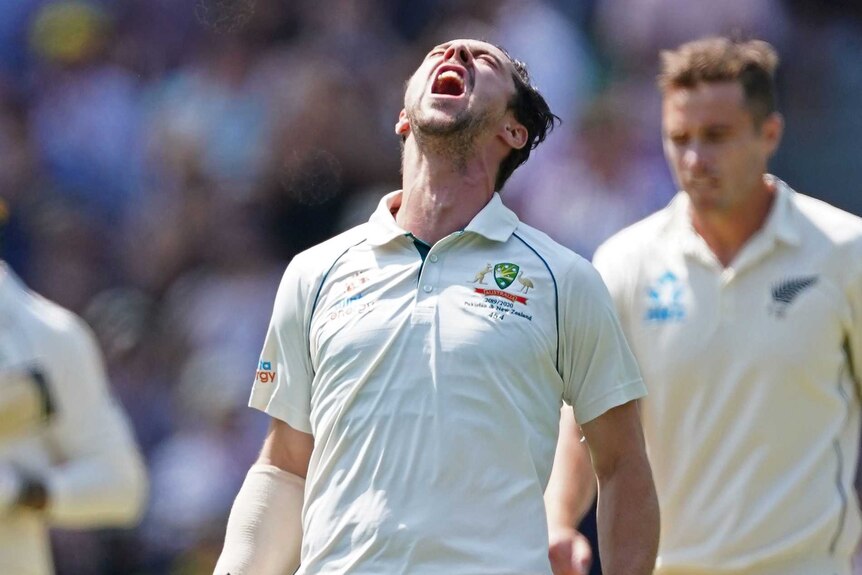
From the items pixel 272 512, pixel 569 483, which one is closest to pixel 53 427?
pixel 569 483

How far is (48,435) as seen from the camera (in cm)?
557

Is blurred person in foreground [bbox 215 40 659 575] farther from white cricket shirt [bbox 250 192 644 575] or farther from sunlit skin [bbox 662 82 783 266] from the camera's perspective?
sunlit skin [bbox 662 82 783 266]

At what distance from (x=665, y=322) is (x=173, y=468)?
4.41 m

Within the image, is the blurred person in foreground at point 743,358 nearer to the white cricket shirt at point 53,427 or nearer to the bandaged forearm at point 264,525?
the bandaged forearm at point 264,525

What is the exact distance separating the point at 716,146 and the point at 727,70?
286mm

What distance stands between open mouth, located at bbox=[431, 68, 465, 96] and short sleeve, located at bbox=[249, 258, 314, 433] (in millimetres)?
565

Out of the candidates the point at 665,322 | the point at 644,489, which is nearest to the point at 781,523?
the point at 665,322

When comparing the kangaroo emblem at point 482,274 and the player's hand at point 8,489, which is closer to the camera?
the kangaroo emblem at point 482,274

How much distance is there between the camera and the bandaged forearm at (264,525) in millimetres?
3633

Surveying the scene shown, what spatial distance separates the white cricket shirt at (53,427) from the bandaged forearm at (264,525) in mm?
1889

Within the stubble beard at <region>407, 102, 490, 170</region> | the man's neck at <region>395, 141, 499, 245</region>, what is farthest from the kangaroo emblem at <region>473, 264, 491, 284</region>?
the stubble beard at <region>407, 102, 490, 170</region>

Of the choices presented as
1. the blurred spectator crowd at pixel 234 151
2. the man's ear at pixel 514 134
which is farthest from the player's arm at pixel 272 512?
the blurred spectator crowd at pixel 234 151

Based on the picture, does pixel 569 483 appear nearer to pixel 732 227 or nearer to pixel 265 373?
pixel 732 227

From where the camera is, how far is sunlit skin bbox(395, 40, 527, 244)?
3.77 metres
